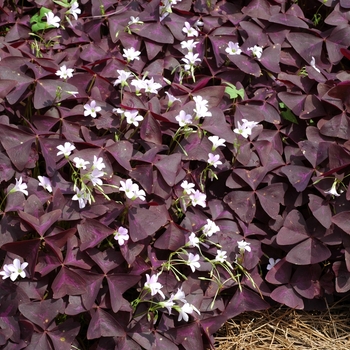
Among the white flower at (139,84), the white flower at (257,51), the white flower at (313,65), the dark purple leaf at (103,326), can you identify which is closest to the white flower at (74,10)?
the white flower at (139,84)

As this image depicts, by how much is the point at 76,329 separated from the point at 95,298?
106 millimetres

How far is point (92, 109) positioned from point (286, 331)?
3.23 ft

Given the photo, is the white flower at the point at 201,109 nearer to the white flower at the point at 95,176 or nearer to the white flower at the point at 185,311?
the white flower at the point at 95,176

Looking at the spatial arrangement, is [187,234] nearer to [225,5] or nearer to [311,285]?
[311,285]

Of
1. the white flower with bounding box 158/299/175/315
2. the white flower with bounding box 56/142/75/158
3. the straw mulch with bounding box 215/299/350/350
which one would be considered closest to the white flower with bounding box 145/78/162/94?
the white flower with bounding box 56/142/75/158

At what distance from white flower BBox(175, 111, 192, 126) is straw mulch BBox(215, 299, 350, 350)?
69 centimetres

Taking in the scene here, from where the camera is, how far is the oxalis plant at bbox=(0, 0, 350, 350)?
1809 millimetres

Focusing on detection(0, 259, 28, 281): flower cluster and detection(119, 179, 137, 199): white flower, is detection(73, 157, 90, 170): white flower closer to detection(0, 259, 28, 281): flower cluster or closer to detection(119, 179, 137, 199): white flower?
detection(119, 179, 137, 199): white flower

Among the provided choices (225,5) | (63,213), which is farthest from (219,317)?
(225,5)

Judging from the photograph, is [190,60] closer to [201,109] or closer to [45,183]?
[201,109]

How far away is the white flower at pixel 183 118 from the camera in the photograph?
6.40 feet

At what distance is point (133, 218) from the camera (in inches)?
72.9

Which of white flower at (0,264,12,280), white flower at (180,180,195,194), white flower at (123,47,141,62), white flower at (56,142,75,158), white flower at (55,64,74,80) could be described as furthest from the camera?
white flower at (123,47,141,62)

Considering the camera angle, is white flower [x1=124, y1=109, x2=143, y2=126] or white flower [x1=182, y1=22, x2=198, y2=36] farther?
white flower [x1=182, y1=22, x2=198, y2=36]
